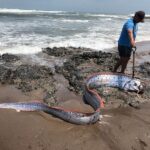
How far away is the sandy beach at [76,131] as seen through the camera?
4.58m

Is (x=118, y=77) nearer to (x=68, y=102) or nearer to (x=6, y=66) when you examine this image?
(x=68, y=102)

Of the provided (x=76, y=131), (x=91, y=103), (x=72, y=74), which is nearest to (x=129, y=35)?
(x=72, y=74)

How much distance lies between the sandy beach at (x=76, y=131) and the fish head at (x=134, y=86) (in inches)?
36.9

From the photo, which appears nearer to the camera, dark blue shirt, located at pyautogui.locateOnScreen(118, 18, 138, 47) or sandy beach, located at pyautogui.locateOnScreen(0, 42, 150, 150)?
sandy beach, located at pyautogui.locateOnScreen(0, 42, 150, 150)

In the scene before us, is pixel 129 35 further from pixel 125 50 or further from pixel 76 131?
pixel 76 131

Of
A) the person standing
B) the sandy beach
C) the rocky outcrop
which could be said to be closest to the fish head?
the rocky outcrop

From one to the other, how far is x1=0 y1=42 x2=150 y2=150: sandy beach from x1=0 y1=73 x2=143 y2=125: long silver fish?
0.39 ft

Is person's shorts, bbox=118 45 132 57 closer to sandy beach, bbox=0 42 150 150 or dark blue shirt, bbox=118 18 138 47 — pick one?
dark blue shirt, bbox=118 18 138 47

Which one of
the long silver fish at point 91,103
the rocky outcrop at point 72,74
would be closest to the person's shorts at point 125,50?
the long silver fish at point 91,103

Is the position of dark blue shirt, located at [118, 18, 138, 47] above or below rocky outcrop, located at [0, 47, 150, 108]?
above

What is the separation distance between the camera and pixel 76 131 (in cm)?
501

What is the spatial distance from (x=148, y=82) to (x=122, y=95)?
4.68 feet

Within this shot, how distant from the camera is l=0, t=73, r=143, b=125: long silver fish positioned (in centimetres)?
529

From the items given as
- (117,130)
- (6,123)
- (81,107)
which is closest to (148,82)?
(81,107)
